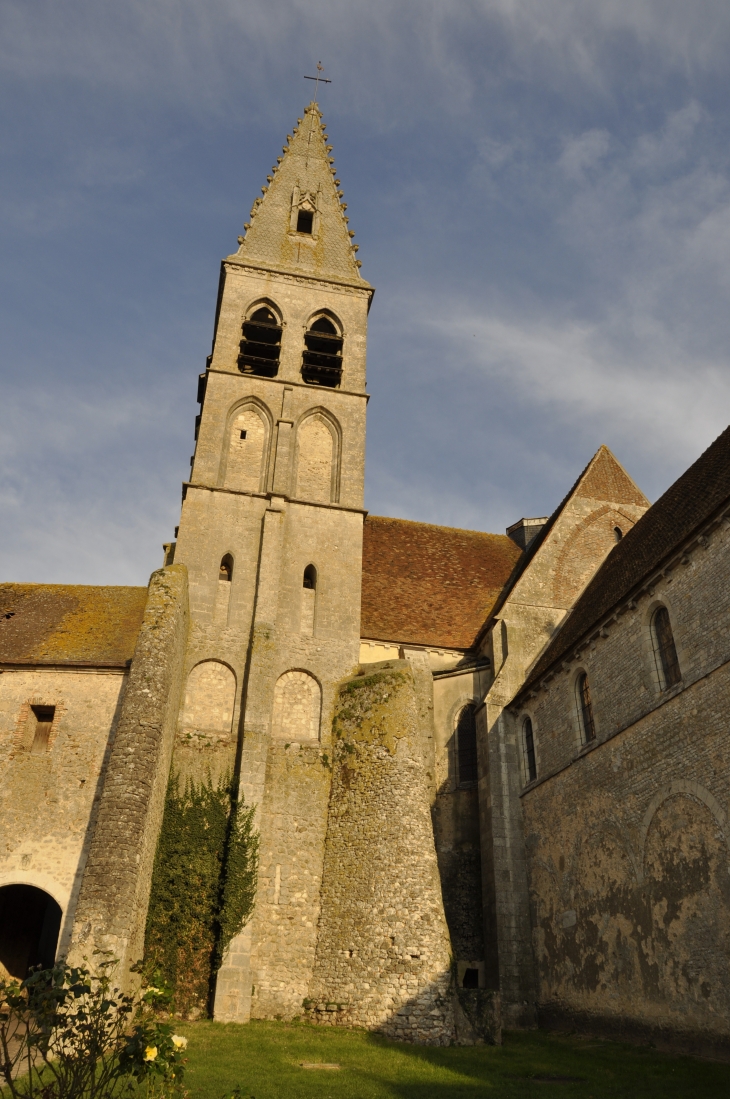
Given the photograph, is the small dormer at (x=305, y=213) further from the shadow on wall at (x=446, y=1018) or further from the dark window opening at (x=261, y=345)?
the shadow on wall at (x=446, y=1018)

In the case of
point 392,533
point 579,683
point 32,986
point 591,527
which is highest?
point 392,533

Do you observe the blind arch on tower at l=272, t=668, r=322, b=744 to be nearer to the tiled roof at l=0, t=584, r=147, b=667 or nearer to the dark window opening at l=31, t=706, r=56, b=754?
the tiled roof at l=0, t=584, r=147, b=667

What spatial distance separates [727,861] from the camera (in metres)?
11.4

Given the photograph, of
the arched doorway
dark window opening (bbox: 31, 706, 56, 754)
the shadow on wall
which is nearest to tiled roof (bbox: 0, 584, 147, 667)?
dark window opening (bbox: 31, 706, 56, 754)

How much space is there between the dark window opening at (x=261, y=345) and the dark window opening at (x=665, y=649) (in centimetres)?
1447

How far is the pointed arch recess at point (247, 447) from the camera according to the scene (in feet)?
74.0

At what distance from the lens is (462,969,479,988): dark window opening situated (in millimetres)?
17641

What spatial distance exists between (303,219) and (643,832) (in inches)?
925

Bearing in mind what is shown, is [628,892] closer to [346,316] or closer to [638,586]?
[638,586]

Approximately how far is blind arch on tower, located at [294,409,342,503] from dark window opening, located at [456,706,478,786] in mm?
6978

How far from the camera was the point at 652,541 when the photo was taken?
16828 millimetres

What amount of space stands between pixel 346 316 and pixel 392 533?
7239 millimetres

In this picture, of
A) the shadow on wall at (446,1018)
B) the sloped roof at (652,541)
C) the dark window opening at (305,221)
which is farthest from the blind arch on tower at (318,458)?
the shadow on wall at (446,1018)

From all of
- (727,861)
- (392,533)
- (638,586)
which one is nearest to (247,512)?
(392,533)
